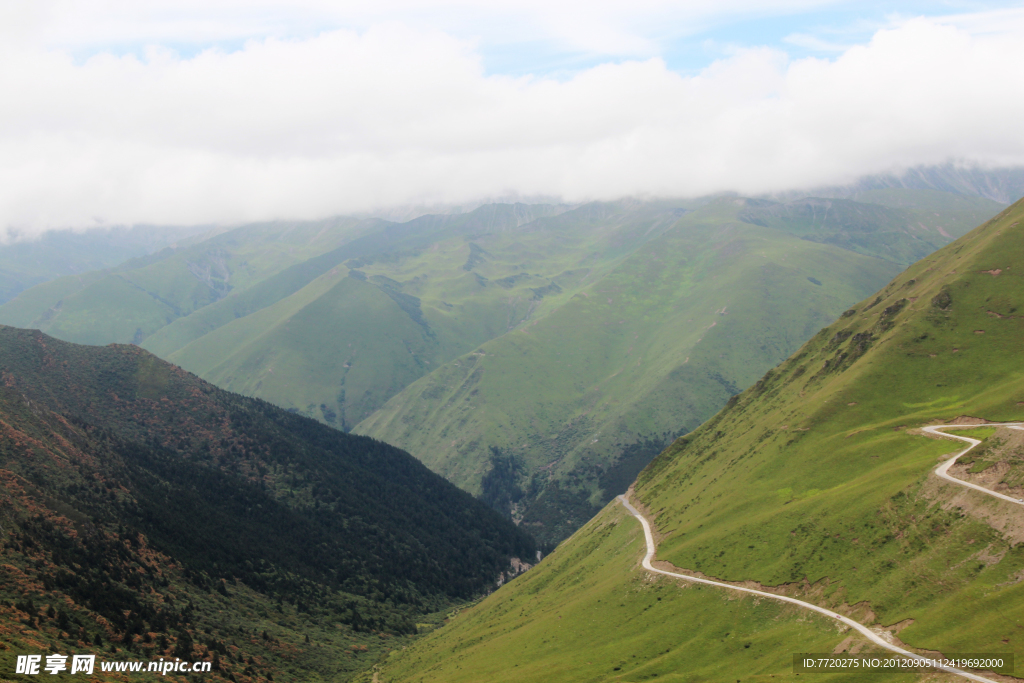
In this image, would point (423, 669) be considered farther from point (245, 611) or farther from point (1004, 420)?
point (1004, 420)

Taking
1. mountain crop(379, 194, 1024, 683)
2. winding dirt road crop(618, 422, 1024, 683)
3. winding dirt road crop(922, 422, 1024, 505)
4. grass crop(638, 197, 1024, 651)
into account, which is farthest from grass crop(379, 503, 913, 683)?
winding dirt road crop(922, 422, 1024, 505)

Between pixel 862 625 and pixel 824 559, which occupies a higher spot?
pixel 824 559

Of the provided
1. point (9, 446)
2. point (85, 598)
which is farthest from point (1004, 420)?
point (9, 446)

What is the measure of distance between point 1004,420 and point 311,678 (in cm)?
17625

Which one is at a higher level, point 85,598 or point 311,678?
point 85,598

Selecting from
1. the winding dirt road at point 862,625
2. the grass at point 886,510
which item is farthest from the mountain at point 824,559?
the winding dirt road at point 862,625

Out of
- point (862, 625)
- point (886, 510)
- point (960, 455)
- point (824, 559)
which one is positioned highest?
point (960, 455)

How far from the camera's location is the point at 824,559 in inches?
4648

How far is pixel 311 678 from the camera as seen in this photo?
6570 inches

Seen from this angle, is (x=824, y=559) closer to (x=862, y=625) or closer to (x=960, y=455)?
(x=862, y=625)

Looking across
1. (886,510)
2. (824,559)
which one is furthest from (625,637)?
(886,510)

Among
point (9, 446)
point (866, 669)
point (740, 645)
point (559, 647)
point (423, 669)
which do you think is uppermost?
point (9, 446)

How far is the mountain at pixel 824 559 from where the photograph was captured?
9294 cm

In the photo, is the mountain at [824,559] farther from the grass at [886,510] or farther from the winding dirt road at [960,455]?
the winding dirt road at [960,455]
